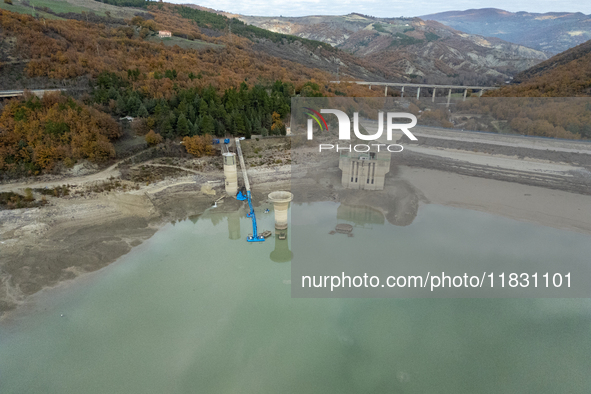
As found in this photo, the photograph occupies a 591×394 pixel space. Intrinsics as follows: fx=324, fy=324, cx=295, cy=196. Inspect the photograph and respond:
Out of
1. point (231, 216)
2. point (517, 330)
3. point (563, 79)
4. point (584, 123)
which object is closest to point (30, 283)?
point (231, 216)

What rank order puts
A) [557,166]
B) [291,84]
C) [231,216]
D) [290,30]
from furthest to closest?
[290,30], [291,84], [557,166], [231,216]

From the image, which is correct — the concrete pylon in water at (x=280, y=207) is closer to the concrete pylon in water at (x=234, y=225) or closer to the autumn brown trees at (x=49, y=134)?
the concrete pylon in water at (x=234, y=225)

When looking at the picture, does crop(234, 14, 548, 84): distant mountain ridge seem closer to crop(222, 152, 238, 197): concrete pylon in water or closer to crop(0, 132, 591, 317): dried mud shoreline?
crop(0, 132, 591, 317): dried mud shoreline

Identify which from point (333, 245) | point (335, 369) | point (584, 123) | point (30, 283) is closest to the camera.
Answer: point (335, 369)

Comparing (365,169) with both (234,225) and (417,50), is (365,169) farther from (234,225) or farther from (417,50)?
(417,50)

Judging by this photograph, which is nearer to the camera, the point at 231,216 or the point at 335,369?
the point at 335,369

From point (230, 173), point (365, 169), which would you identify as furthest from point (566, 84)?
point (230, 173)

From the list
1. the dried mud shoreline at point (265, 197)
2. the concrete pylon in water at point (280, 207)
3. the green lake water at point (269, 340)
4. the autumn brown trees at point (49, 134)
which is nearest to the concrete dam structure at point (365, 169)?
the dried mud shoreline at point (265, 197)

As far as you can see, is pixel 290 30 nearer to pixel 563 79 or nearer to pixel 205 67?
pixel 205 67
